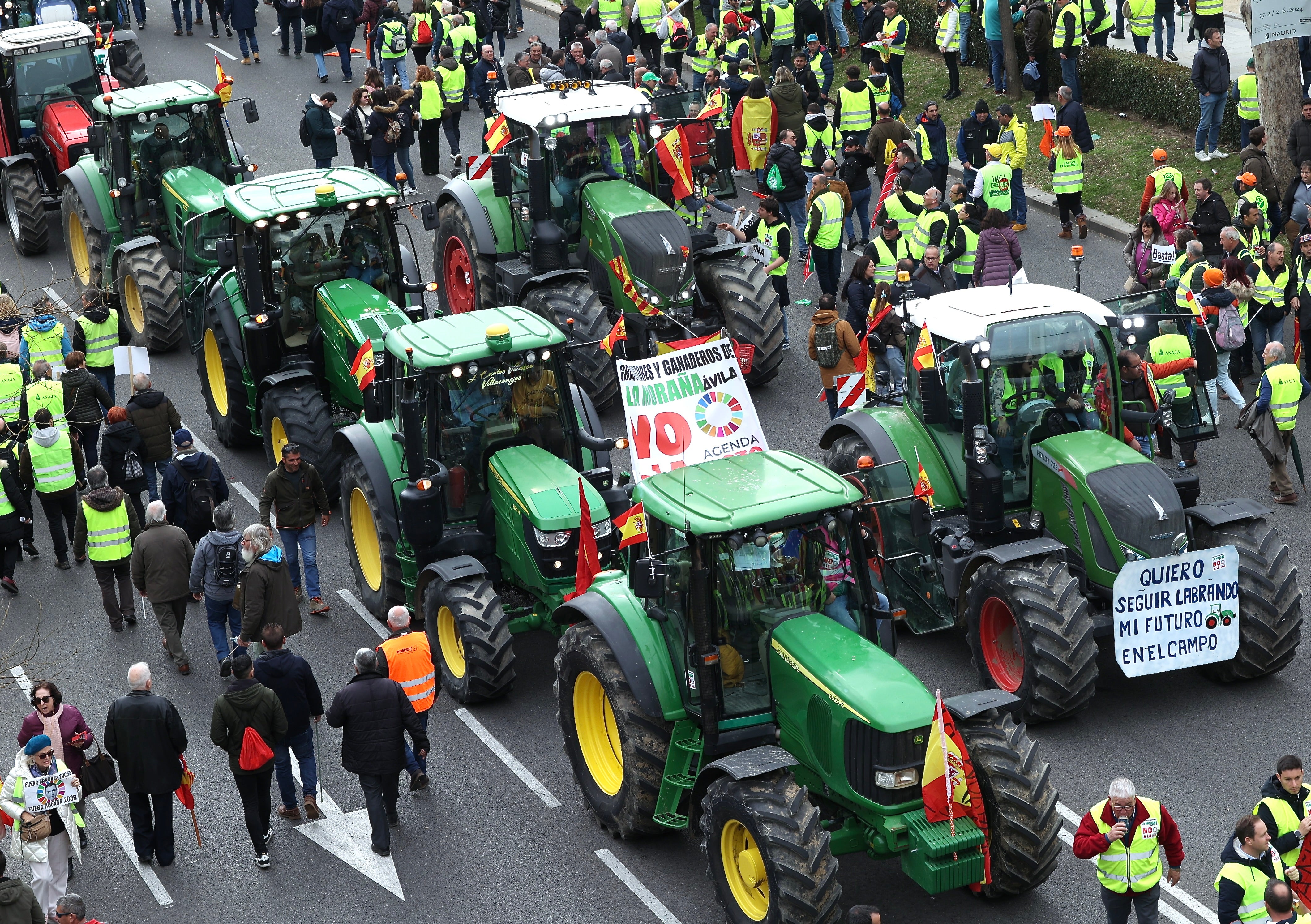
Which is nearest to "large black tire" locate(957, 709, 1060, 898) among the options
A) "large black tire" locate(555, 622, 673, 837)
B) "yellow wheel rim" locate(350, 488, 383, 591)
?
"large black tire" locate(555, 622, 673, 837)

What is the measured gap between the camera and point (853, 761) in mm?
9672

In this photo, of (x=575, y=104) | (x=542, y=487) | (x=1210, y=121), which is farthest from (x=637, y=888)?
(x=1210, y=121)

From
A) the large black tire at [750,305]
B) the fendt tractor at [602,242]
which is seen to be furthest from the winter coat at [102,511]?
the large black tire at [750,305]

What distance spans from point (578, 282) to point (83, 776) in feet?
26.5

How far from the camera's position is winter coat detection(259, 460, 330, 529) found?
47.5 ft

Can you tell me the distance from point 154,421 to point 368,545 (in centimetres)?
278

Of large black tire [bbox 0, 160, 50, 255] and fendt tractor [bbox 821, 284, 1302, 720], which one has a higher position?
large black tire [bbox 0, 160, 50, 255]

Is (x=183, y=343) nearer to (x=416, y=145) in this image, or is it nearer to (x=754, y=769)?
(x=416, y=145)

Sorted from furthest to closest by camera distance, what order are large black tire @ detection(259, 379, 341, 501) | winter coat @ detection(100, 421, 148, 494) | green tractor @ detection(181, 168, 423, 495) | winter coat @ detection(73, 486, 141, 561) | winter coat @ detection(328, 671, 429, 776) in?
1. green tractor @ detection(181, 168, 423, 495)
2. large black tire @ detection(259, 379, 341, 501)
3. winter coat @ detection(100, 421, 148, 494)
4. winter coat @ detection(73, 486, 141, 561)
5. winter coat @ detection(328, 671, 429, 776)

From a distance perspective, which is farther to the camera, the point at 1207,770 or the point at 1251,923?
the point at 1207,770

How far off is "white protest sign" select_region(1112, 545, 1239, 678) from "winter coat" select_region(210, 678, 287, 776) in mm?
5842

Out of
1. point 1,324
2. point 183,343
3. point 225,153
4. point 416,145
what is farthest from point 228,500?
point 416,145

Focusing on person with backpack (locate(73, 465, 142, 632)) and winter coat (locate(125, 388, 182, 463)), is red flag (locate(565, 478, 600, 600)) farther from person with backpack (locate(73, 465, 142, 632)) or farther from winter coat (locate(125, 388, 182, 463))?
winter coat (locate(125, 388, 182, 463))

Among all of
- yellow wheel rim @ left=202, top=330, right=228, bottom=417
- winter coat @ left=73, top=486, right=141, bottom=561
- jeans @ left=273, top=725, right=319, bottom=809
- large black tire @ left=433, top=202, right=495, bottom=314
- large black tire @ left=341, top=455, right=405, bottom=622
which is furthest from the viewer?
large black tire @ left=433, top=202, right=495, bottom=314
